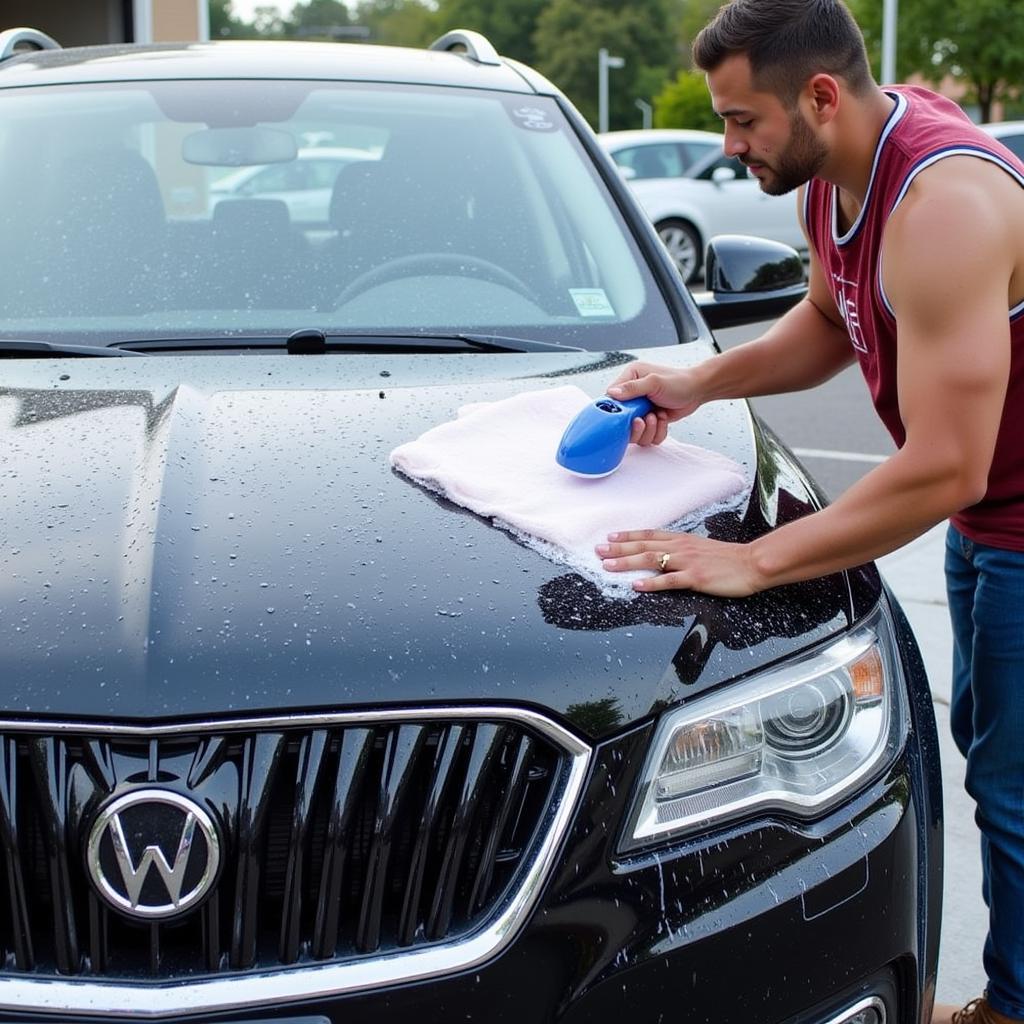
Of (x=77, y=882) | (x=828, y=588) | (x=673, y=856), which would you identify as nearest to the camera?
(x=77, y=882)

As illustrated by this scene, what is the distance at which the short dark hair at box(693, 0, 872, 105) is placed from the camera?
6.73ft

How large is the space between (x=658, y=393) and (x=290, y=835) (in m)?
1.07

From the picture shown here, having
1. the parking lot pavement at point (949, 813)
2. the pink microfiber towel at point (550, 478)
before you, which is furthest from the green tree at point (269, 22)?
the pink microfiber towel at point (550, 478)

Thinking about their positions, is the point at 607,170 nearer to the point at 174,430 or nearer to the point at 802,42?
the point at 802,42

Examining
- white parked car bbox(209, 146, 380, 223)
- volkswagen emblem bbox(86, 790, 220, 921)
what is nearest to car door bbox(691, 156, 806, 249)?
white parked car bbox(209, 146, 380, 223)

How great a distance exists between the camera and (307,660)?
1.67 metres

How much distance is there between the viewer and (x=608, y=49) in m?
75.8

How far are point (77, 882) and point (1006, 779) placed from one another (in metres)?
1.49

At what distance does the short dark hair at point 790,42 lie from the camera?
2.05m

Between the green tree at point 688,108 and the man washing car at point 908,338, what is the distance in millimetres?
40440

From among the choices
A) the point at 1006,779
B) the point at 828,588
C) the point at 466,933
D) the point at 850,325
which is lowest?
the point at 1006,779

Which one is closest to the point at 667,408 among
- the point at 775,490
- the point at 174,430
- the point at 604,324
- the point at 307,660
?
the point at 775,490

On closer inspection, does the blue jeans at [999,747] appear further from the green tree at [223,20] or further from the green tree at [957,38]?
the green tree at [223,20]

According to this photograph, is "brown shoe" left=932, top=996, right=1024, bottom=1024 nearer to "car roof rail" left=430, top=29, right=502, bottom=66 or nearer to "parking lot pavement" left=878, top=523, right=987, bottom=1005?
"parking lot pavement" left=878, top=523, right=987, bottom=1005
